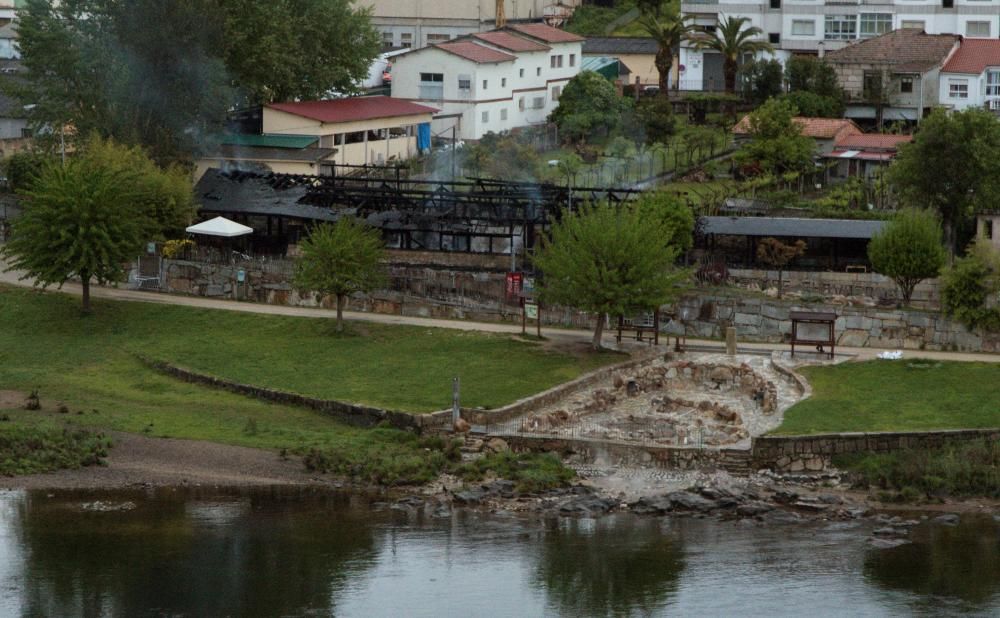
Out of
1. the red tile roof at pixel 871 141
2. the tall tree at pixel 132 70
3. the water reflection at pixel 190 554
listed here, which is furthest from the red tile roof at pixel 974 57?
the water reflection at pixel 190 554

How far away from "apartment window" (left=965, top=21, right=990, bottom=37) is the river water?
6918 cm

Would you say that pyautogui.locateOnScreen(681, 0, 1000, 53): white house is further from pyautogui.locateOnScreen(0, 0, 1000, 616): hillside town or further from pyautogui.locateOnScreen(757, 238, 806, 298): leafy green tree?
pyautogui.locateOnScreen(757, 238, 806, 298): leafy green tree

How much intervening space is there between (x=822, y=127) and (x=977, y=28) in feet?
78.3

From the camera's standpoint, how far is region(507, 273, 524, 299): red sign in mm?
78125

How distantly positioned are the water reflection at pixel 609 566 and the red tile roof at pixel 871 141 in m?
46.6

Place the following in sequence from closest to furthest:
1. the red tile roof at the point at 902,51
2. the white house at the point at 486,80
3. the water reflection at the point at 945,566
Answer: the water reflection at the point at 945,566
the red tile roof at the point at 902,51
the white house at the point at 486,80

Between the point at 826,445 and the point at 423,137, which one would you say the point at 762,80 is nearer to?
the point at 423,137

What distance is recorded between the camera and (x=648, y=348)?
73188 mm

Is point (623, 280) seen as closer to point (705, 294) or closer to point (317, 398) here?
point (705, 294)

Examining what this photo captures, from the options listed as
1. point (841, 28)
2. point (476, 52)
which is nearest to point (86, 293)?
point (476, 52)

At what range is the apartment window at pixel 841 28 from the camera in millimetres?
122812

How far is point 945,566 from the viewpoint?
54906mm

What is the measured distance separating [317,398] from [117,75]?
3323 centimetres

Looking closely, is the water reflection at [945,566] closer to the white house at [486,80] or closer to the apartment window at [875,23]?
the white house at [486,80]
